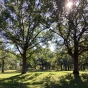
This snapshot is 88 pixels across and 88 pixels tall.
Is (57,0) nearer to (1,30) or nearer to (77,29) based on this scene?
(77,29)

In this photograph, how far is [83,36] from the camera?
79.4 feet

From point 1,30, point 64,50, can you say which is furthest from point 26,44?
point 64,50

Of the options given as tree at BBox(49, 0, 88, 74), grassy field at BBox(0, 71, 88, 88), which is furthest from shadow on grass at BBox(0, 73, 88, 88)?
tree at BBox(49, 0, 88, 74)

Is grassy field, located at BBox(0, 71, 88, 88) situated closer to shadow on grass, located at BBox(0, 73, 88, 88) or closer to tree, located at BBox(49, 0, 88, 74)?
shadow on grass, located at BBox(0, 73, 88, 88)

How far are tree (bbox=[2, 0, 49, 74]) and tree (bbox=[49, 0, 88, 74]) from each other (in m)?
2.29

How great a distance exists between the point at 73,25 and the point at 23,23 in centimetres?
911

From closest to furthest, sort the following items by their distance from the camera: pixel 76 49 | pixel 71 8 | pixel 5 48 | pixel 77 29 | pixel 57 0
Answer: pixel 57 0 → pixel 71 8 → pixel 77 29 → pixel 76 49 → pixel 5 48

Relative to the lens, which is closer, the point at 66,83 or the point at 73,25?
the point at 66,83

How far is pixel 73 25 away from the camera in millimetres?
20844

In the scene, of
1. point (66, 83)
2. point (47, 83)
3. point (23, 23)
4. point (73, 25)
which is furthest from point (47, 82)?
point (23, 23)

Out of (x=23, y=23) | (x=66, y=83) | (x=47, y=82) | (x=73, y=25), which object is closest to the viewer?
(x=66, y=83)

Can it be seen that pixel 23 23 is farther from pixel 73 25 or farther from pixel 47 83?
pixel 47 83

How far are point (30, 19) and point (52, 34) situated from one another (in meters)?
4.29

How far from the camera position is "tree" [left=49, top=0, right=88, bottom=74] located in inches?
817
